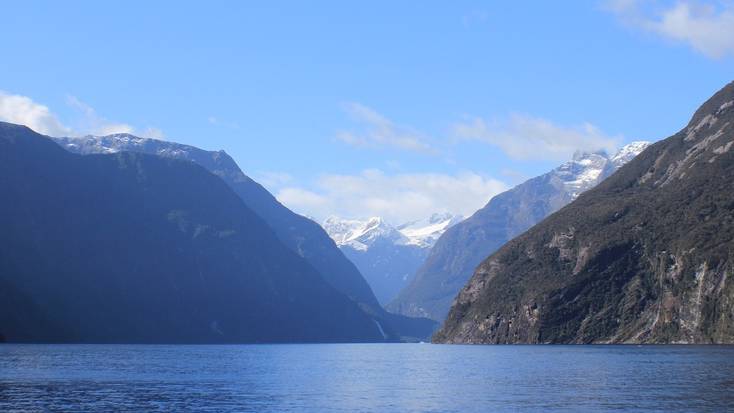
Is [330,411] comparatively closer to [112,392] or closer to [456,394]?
[456,394]

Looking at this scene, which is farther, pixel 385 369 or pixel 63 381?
pixel 385 369

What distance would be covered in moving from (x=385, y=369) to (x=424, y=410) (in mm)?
82757

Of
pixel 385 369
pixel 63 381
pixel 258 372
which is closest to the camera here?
pixel 63 381

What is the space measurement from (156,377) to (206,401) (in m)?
42.3

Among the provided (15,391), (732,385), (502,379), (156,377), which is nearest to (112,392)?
(15,391)

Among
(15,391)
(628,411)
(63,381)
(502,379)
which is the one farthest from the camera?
(502,379)

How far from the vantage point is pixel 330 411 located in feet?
305

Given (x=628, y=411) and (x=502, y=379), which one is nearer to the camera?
(x=628, y=411)

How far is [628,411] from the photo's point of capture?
90.2 meters

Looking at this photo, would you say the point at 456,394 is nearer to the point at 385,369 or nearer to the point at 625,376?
the point at 625,376

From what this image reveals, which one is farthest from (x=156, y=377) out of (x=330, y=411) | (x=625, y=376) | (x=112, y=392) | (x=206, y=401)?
(x=625, y=376)

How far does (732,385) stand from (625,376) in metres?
28.4

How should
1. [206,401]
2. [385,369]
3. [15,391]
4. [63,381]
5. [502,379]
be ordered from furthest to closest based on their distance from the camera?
1. [385,369]
2. [502,379]
3. [63,381]
4. [15,391]
5. [206,401]

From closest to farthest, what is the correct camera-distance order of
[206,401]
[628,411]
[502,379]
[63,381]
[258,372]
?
[628,411] < [206,401] < [63,381] < [502,379] < [258,372]
